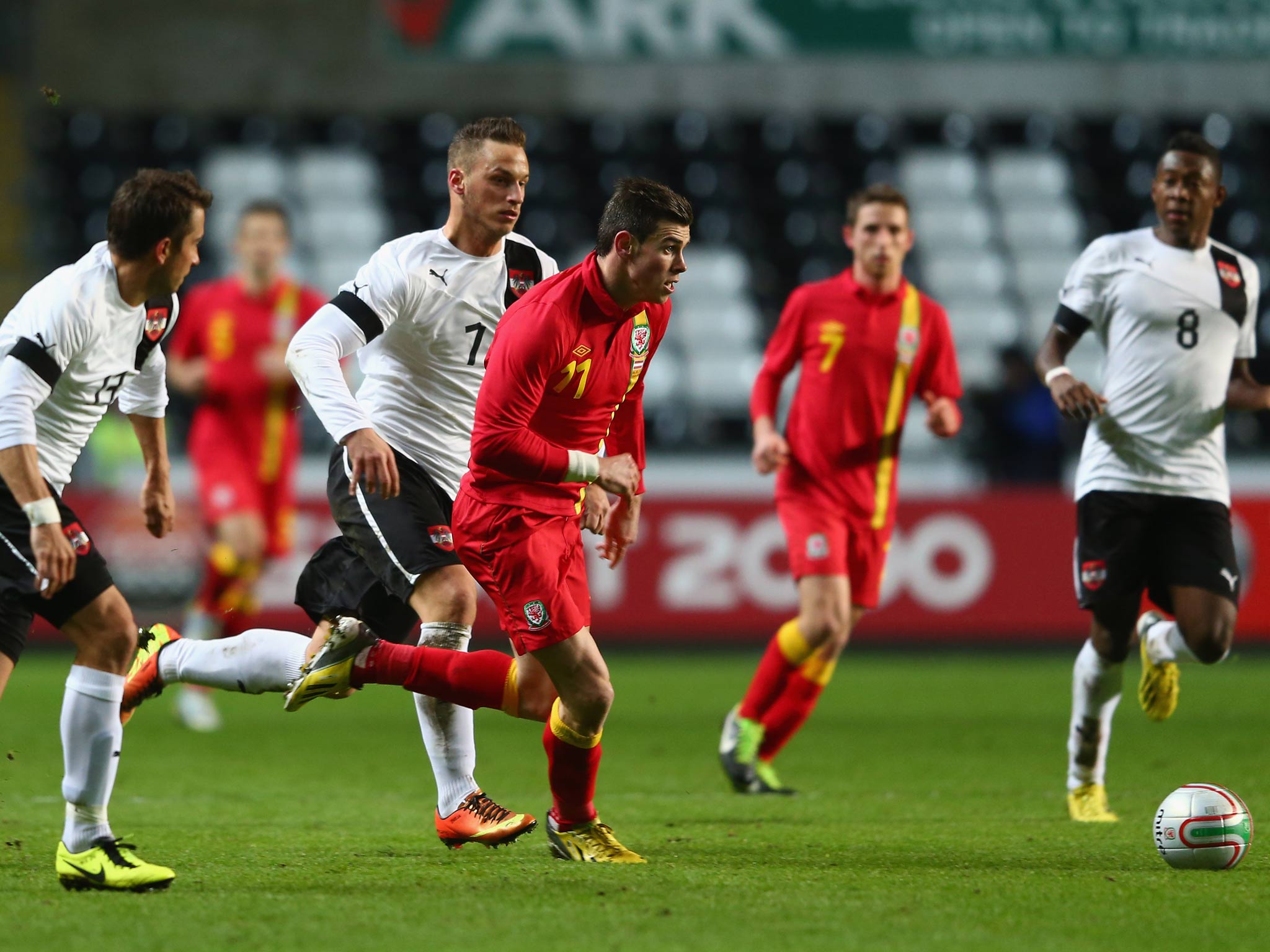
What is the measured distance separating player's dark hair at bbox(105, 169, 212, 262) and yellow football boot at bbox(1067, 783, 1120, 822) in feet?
11.9

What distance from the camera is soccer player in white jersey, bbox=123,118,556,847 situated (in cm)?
519

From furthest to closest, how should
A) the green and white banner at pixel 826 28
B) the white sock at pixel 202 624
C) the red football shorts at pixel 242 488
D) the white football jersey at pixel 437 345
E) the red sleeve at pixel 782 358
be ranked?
the green and white banner at pixel 826 28
the red football shorts at pixel 242 488
the white sock at pixel 202 624
the red sleeve at pixel 782 358
the white football jersey at pixel 437 345

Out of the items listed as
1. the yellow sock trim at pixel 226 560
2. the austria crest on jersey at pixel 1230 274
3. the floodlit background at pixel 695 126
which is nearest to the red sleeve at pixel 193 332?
the yellow sock trim at pixel 226 560

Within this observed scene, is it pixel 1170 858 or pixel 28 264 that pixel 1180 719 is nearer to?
pixel 1170 858

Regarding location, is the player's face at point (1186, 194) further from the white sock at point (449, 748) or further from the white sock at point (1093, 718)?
the white sock at point (449, 748)

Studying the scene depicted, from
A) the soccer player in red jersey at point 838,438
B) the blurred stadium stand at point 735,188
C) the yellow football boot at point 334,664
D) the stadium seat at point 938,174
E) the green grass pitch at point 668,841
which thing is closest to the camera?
the green grass pitch at point 668,841

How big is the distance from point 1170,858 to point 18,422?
11.0 feet

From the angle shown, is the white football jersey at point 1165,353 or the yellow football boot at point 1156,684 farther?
the yellow football boot at point 1156,684

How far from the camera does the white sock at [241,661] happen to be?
5.13m

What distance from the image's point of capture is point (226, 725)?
9414 mm

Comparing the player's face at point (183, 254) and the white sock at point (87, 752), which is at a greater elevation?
the player's face at point (183, 254)

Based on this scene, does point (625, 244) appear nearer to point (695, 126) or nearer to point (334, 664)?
point (334, 664)

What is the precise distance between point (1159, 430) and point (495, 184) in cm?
256

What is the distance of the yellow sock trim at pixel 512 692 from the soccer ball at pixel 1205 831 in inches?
74.3
